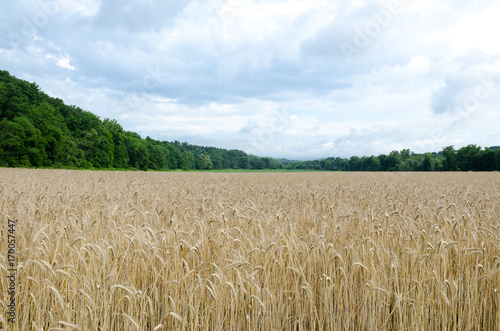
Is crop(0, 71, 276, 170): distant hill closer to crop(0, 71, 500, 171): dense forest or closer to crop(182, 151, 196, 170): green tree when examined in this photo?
crop(0, 71, 500, 171): dense forest

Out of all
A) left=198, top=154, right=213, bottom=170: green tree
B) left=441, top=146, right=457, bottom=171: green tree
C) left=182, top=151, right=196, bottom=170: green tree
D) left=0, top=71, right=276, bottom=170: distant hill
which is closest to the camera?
left=0, top=71, right=276, bottom=170: distant hill

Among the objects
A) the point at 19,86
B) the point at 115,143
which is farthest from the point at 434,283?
the point at 115,143

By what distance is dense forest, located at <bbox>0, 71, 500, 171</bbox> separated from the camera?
173 feet

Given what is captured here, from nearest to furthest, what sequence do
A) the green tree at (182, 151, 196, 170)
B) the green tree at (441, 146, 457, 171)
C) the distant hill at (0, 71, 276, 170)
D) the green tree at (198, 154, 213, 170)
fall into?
the distant hill at (0, 71, 276, 170) < the green tree at (441, 146, 457, 171) < the green tree at (182, 151, 196, 170) < the green tree at (198, 154, 213, 170)

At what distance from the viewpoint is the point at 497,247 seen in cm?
385

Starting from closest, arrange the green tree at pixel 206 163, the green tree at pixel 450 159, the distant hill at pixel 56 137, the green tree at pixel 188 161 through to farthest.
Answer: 1. the distant hill at pixel 56 137
2. the green tree at pixel 450 159
3. the green tree at pixel 188 161
4. the green tree at pixel 206 163

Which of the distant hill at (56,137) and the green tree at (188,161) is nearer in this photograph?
the distant hill at (56,137)

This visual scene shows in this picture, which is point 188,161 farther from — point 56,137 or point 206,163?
point 56,137

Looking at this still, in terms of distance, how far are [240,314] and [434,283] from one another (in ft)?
7.03

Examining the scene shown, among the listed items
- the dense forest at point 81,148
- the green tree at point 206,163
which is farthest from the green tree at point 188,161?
the green tree at point 206,163

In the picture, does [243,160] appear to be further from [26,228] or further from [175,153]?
[26,228]

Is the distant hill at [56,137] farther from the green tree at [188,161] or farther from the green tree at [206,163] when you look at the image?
the green tree at [206,163]

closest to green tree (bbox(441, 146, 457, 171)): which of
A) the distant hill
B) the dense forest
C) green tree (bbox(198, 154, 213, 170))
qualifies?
the dense forest

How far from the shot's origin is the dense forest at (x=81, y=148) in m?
52.9
